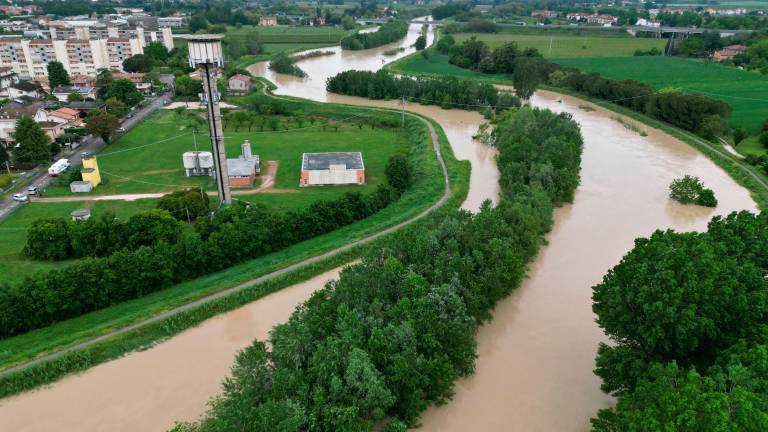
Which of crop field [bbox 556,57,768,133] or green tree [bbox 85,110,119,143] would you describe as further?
crop field [bbox 556,57,768,133]

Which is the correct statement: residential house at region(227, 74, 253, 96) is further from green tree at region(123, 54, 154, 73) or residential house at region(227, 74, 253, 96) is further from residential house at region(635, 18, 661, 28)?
residential house at region(635, 18, 661, 28)

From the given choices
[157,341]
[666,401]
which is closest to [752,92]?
[666,401]

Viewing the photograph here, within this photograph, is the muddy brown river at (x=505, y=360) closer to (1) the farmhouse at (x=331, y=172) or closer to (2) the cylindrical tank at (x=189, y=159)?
(1) the farmhouse at (x=331, y=172)

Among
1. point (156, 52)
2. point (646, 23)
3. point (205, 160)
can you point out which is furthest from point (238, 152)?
point (646, 23)

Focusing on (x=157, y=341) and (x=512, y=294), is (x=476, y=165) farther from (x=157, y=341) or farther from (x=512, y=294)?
(x=157, y=341)

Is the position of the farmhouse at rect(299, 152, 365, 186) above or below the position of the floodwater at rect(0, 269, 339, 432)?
above

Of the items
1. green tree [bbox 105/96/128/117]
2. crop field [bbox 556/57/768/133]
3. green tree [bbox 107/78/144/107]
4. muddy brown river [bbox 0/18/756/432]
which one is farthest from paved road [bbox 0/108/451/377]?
green tree [bbox 107/78/144/107]
